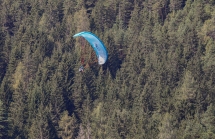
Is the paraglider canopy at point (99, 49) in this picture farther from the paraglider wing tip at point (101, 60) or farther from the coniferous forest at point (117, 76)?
the coniferous forest at point (117, 76)

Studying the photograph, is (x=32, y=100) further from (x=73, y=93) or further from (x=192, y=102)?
(x=192, y=102)

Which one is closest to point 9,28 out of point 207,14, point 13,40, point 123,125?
point 13,40

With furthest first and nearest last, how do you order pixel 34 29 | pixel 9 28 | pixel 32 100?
pixel 9 28 → pixel 34 29 → pixel 32 100

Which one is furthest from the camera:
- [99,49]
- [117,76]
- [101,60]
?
[117,76]

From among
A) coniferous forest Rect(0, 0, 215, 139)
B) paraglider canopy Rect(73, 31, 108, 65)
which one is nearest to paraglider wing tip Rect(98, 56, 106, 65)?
paraglider canopy Rect(73, 31, 108, 65)

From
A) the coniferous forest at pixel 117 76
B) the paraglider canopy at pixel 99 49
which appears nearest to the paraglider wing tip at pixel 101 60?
the paraglider canopy at pixel 99 49

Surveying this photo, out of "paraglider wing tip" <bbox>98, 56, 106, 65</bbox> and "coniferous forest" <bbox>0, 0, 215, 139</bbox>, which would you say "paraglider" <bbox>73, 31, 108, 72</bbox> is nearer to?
"paraglider wing tip" <bbox>98, 56, 106, 65</bbox>

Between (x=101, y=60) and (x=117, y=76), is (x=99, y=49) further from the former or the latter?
(x=117, y=76)

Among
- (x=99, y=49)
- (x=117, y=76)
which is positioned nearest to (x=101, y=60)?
(x=99, y=49)
